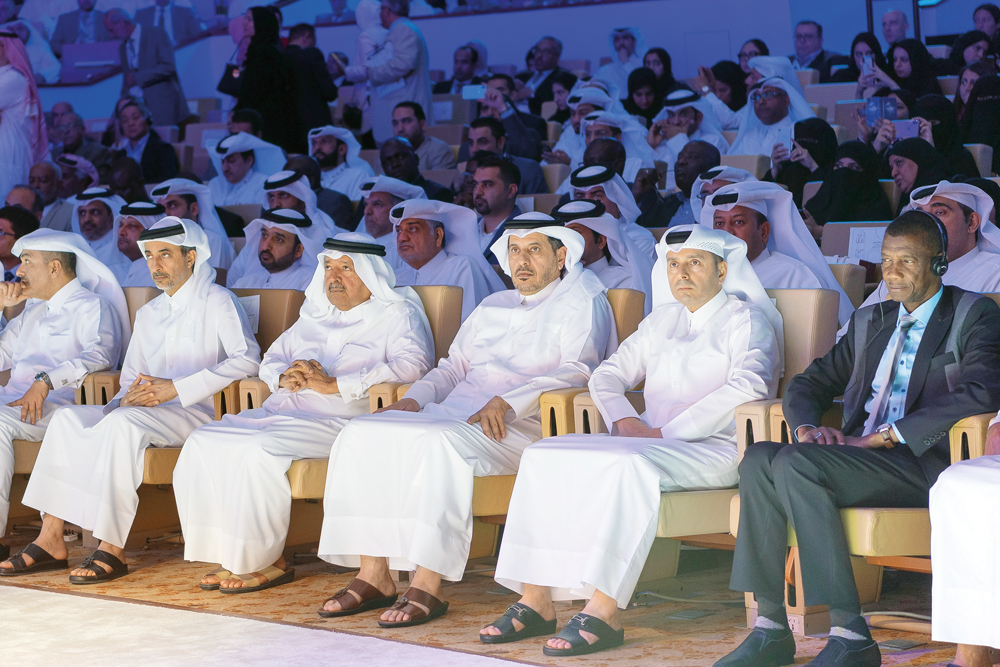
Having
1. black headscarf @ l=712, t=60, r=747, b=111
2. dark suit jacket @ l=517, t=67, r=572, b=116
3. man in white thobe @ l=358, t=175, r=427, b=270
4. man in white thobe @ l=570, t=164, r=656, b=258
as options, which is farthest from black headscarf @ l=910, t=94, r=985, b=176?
dark suit jacket @ l=517, t=67, r=572, b=116

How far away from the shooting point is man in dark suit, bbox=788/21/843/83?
391 inches

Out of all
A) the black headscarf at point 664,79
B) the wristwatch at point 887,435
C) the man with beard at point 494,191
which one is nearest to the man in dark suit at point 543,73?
the black headscarf at point 664,79

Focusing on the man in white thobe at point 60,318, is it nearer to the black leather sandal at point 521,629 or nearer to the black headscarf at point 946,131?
the black leather sandal at point 521,629

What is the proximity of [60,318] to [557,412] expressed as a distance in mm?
2357

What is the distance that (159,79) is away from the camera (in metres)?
11.6

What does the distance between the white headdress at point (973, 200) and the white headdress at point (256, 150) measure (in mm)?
5269

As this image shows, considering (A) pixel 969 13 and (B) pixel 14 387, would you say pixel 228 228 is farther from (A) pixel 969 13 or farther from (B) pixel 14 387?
(A) pixel 969 13

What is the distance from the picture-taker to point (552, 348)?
169 inches

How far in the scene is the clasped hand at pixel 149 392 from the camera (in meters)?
4.64

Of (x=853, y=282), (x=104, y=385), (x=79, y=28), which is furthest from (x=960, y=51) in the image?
(x=79, y=28)

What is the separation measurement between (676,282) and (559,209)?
3.86 feet

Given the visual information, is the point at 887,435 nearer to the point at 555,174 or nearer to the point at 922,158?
the point at 922,158

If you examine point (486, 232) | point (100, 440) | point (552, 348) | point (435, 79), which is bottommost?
point (100, 440)

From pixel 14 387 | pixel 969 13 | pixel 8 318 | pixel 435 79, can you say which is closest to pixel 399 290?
pixel 14 387
